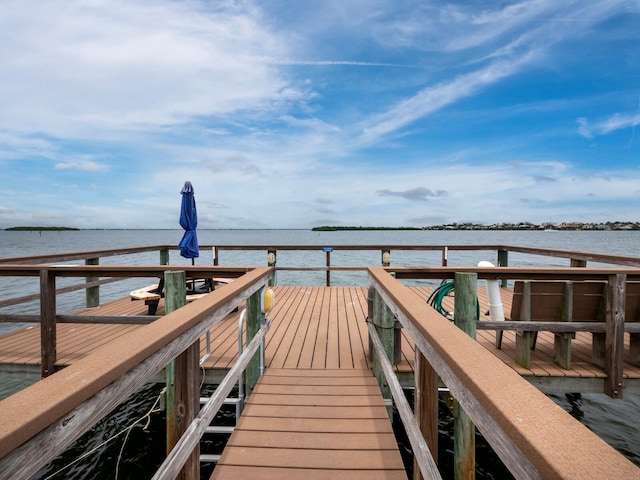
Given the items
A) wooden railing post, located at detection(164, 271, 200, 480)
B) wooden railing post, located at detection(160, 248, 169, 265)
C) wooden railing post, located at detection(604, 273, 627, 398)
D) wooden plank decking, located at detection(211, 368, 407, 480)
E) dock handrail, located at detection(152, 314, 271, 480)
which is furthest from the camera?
wooden railing post, located at detection(160, 248, 169, 265)

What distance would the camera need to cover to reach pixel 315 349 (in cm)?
372

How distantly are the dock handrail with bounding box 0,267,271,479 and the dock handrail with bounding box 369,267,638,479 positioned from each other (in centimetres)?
88

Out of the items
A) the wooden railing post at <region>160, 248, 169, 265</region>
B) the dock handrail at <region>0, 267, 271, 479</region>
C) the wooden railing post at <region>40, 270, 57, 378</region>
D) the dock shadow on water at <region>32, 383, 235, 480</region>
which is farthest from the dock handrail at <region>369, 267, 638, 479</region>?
the wooden railing post at <region>160, 248, 169, 265</region>

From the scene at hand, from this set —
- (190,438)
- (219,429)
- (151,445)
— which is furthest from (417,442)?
(151,445)

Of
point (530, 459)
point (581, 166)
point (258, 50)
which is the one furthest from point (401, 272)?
point (581, 166)

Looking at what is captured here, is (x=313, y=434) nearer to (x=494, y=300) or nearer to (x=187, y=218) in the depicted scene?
(x=494, y=300)

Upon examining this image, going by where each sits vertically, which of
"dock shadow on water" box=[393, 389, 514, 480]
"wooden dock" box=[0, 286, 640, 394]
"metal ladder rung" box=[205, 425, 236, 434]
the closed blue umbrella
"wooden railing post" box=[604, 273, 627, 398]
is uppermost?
the closed blue umbrella

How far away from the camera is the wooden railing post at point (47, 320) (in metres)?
2.93

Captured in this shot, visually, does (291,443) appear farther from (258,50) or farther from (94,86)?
(94,86)

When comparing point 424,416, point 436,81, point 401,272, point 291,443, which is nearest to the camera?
point 424,416

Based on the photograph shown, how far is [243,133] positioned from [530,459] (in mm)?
31266

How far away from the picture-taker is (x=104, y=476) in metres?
2.97

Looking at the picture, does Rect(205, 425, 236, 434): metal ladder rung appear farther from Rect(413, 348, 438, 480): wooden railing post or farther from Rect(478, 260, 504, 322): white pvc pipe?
Rect(478, 260, 504, 322): white pvc pipe

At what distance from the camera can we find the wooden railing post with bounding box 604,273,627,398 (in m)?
2.68
